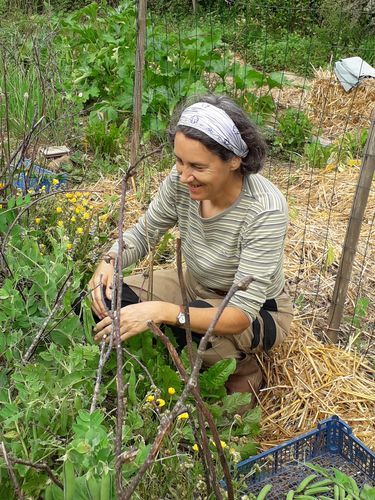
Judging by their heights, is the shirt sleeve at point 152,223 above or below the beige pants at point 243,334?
above

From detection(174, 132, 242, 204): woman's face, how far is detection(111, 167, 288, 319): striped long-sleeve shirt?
0.12 m

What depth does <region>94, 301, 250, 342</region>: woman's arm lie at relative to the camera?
7.39ft

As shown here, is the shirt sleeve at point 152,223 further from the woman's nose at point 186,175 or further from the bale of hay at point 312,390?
the bale of hay at point 312,390

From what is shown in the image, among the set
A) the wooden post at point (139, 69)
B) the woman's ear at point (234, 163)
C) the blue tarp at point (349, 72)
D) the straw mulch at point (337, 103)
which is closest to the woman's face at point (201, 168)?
the woman's ear at point (234, 163)

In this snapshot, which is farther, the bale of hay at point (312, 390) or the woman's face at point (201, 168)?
the bale of hay at point (312, 390)

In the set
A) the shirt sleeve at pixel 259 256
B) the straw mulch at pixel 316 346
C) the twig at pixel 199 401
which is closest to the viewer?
the twig at pixel 199 401

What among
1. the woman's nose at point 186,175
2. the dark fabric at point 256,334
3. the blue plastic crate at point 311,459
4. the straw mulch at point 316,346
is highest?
the woman's nose at point 186,175

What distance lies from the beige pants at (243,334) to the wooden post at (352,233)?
1.08ft

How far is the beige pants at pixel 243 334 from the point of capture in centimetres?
258

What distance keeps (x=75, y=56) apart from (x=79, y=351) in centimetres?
493

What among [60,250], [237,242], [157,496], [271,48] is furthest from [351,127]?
[157,496]

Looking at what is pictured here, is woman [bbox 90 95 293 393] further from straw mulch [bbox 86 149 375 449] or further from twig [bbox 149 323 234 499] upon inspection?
twig [bbox 149 323 234 499]

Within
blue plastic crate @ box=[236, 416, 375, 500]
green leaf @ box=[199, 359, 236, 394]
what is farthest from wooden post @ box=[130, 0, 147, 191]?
blue plastic crate @ box=[236, 416, 375, 500]

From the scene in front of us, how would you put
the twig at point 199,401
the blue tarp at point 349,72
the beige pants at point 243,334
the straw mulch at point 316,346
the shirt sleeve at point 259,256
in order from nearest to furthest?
A: the twig at point 199,401 < the shirt sleeve at point 259,256 < the beige pants at point 243,334 < the straw mulch at point 316,346 < the blue tarp at point 349,72
